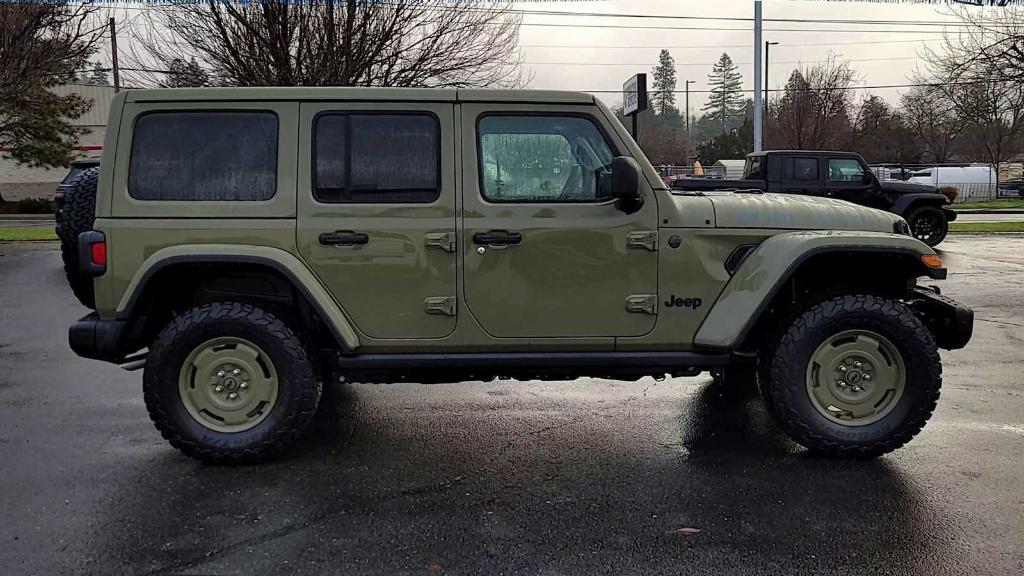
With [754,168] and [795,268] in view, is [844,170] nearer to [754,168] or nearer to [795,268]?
[754,168]

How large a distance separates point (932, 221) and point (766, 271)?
14571mm

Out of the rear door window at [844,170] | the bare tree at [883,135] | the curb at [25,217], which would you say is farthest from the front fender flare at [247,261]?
the bare tree at [883,135]

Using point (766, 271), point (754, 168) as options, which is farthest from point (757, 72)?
point (766, 271)

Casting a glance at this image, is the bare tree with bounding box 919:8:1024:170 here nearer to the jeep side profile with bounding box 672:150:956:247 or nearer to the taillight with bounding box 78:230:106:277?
the jeep side profile with bounding box 672:150:956:247

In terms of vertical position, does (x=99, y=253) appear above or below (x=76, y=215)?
below

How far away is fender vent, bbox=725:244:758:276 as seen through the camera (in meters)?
4.16

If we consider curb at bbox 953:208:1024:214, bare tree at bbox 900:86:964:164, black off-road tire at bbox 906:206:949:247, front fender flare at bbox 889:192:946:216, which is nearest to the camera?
front fender flare at bbox 889:192:946:216

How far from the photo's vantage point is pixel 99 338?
4047 mm

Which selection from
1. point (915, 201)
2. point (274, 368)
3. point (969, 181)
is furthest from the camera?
point (969, 181)

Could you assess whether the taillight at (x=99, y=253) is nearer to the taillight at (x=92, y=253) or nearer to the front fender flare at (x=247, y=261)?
the taillight at (x=92, y=253)

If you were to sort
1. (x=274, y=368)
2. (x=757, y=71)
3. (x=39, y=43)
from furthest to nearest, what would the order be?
(x=757, y=71) < (x=39, y=43) < (x=274, y=368)

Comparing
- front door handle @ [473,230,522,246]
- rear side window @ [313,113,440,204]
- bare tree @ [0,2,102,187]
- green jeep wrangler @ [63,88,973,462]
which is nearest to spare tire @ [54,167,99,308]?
green jeep wrangler @ [63,88,973,462]

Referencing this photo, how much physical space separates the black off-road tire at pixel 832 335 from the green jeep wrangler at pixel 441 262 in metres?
0.01

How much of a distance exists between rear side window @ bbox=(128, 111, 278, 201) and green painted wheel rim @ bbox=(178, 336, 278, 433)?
83 centimetres
